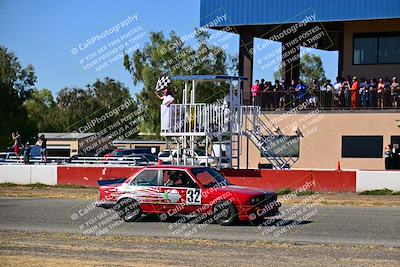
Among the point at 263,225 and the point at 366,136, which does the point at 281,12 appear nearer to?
the point at 366,136

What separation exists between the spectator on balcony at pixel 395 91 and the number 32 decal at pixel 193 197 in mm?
15806

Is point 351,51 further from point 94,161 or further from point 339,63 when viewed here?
→ point 94,161

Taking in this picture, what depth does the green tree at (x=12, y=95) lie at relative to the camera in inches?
2766

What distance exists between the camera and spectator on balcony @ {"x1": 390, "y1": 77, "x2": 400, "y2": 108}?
105 feet

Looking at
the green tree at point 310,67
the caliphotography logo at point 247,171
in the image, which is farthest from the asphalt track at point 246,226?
the green tree at point 310,67

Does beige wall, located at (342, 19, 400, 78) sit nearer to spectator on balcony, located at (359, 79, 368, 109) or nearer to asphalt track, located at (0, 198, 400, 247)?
spectator on balcony, located at (359, 79, 368, 109)

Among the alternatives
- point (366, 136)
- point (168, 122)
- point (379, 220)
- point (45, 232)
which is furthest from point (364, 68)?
point (45, 232)

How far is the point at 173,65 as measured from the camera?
58.1 m

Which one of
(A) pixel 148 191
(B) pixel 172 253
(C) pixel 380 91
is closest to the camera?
(B) pixel 172 253

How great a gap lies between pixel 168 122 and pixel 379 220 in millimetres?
11814

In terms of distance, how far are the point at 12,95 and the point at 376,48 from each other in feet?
141

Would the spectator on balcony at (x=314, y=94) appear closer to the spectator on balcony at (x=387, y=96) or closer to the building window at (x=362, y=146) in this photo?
the building window at (x=362, y=146)

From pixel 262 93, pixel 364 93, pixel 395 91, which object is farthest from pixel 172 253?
pixel 262 93

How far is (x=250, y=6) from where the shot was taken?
36094 millimetres
